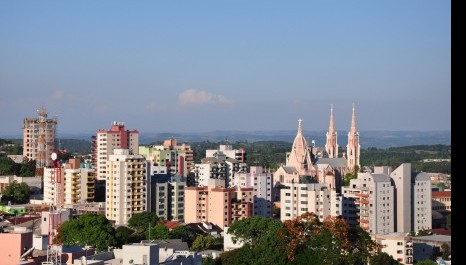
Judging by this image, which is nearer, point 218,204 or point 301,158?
point 218,204

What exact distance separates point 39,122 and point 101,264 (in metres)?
16.1

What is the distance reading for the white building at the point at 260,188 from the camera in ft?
47.7

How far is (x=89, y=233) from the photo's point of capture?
979 centimetres

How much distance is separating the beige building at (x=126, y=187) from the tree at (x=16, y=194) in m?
3.19

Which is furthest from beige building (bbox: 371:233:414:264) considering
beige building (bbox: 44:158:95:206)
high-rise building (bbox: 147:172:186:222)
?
beige building (bbox: 44:158:95:206)

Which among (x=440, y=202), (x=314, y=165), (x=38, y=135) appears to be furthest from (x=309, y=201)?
(x=38, y=135)

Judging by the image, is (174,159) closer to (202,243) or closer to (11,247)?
(202,243)

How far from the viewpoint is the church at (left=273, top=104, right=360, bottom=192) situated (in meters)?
17.5

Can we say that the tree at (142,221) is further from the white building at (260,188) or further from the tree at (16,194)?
the tree at (16,194)

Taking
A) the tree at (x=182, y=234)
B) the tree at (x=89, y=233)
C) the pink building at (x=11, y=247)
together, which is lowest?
the tree at (x=182, y=234)

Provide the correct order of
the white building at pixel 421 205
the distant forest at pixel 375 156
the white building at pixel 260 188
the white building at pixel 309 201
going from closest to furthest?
the white building at pixel 309 201 → the white building at pixel 421 205 → the white building at pixel 260 188 → the distant forest at pixel 375 156

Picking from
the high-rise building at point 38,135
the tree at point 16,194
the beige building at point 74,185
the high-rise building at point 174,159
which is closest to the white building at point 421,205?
the beige building at point 74,185

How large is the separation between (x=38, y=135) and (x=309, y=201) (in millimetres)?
11063

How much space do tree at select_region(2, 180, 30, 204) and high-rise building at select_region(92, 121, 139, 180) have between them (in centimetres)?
211
